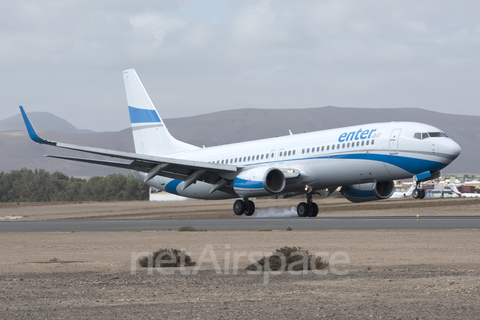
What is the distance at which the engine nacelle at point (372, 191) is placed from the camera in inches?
1423

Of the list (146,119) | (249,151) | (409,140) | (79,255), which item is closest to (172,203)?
(146,119)

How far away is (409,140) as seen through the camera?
31.1m

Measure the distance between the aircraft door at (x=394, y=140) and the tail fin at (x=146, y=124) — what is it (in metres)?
17.5

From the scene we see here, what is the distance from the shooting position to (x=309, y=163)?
34.2 metres

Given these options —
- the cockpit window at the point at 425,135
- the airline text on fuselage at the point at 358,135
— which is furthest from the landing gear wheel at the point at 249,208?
the cockpit window at the point at 425,135

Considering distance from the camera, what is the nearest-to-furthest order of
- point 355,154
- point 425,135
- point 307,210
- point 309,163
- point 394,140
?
point 425,135 → point 394,140 → point 355,154 → point 309,163 → point 307,210

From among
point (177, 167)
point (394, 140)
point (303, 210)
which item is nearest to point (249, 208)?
point (303, 210)

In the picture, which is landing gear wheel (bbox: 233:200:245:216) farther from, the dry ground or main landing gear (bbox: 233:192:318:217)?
the dry ground

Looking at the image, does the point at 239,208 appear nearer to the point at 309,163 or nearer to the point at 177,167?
the point at 177,167

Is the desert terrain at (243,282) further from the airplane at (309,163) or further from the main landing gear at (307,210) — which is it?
the main landing gear at (307,210)

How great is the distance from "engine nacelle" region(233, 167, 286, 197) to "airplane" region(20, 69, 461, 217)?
5 cm

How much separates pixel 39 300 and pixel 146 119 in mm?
37336

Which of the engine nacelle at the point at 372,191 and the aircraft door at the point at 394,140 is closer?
the aircraft door at the point at 394,140

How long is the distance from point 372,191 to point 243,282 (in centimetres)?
2585
